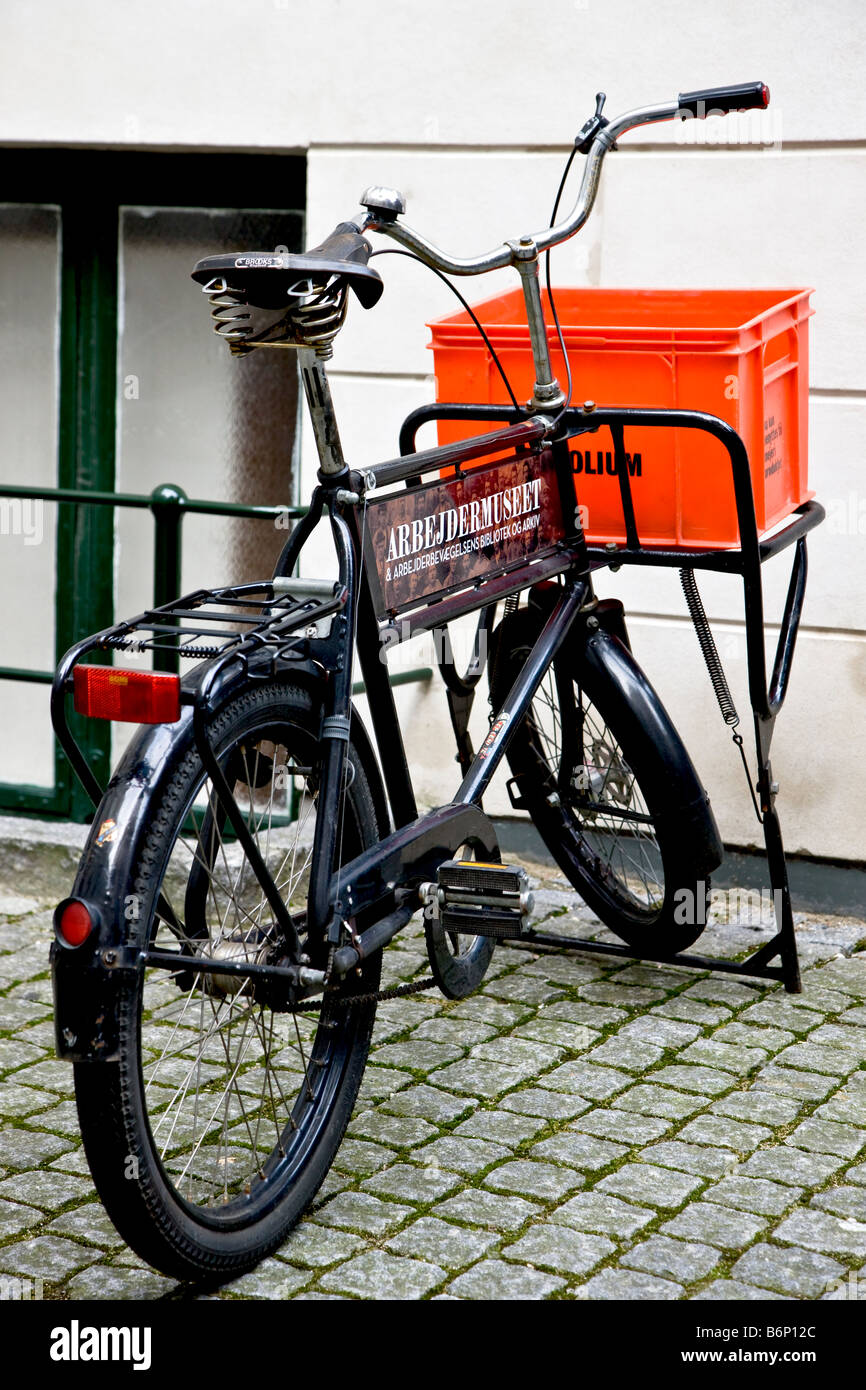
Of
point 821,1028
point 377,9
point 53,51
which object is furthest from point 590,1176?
point 53,51

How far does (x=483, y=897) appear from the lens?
3.40m

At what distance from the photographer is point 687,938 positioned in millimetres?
4371

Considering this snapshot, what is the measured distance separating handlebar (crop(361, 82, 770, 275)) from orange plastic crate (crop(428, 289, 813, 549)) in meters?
0.33

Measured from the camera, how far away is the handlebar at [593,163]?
3.42m

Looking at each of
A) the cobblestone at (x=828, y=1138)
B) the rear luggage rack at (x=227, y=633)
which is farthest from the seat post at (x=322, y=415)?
the cobblestone at (x=828, y=1138)

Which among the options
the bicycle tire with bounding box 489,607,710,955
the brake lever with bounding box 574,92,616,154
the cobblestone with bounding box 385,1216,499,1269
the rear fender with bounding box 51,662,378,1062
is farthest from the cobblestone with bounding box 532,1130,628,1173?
the brake lever with bounding box 574,92,616,154

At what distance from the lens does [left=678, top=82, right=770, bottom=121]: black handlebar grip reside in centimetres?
374

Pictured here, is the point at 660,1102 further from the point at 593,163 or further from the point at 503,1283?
the point at 593,163

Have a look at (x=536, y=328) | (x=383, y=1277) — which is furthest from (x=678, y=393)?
(x=383, y=1277)

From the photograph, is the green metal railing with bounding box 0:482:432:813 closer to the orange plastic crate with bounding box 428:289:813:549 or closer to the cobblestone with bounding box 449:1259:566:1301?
the orange plastic crate with bounding box 428:289:813:549

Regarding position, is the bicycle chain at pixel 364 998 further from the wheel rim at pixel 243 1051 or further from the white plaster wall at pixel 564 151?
the white plaster wall at pixel 564 151

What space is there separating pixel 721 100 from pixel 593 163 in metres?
0.32
